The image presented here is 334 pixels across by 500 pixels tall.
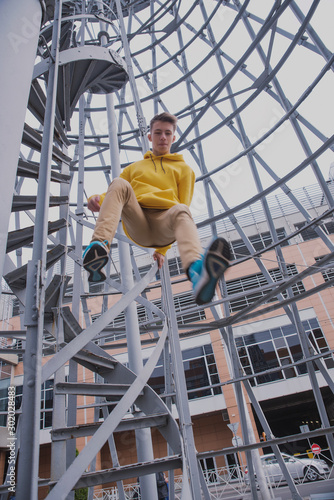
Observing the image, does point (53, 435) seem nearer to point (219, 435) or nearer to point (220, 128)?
point (220, 128)

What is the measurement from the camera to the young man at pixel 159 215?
273 cm

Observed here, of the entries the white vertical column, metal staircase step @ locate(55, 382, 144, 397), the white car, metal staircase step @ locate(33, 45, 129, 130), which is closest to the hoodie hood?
the white vertical column

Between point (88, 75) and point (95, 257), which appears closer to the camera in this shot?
point (95, 257)

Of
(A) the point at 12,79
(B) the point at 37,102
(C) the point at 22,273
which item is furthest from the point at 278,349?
(A) the point at 12,79

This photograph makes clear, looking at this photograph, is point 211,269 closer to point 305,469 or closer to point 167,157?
point 167,157

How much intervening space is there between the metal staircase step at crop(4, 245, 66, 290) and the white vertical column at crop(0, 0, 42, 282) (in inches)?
107

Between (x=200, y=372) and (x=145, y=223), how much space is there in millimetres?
23686

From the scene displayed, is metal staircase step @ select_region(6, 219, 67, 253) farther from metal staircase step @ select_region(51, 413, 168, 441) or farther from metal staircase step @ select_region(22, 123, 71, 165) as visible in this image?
metal staircase step @ select_region(51, 413, 168, 441)

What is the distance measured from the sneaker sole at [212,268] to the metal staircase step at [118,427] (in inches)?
80.1

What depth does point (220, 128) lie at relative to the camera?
11.0m

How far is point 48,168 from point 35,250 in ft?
3.11

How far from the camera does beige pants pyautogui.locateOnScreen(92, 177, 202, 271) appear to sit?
122 inches

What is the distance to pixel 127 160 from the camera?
13.4m

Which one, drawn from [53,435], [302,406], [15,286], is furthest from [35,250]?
[302,406]
